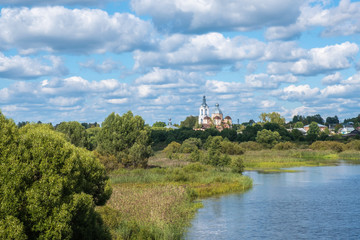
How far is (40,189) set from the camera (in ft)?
52.6

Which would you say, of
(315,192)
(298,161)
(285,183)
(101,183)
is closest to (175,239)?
(101,183)

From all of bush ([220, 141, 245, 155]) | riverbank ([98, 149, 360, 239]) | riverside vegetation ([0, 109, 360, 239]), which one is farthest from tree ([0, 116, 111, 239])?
bush ([220, 141, 245, 155])

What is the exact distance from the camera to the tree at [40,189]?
15.6m

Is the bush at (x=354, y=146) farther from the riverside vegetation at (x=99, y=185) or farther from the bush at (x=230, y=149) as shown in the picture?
the riverside vegetation at (x=99, y=185)

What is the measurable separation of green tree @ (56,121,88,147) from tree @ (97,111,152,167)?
816cm

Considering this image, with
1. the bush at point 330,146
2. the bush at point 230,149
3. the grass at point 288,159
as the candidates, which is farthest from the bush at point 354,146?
the bush at point 230,149

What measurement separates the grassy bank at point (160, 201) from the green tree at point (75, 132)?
55.1ft

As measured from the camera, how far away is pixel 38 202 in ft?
51.6

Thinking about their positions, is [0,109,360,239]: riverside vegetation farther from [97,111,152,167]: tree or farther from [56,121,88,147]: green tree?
[56,121,88,147]: green tree

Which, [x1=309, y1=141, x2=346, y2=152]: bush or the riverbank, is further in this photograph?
[x1=309, y1=141, x2=346, y2=152]: bush

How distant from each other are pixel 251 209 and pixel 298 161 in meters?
52.8

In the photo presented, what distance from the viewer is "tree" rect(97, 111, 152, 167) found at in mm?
64500

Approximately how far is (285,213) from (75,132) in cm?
4712

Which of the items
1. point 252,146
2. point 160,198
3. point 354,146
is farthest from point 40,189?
point 354,146
